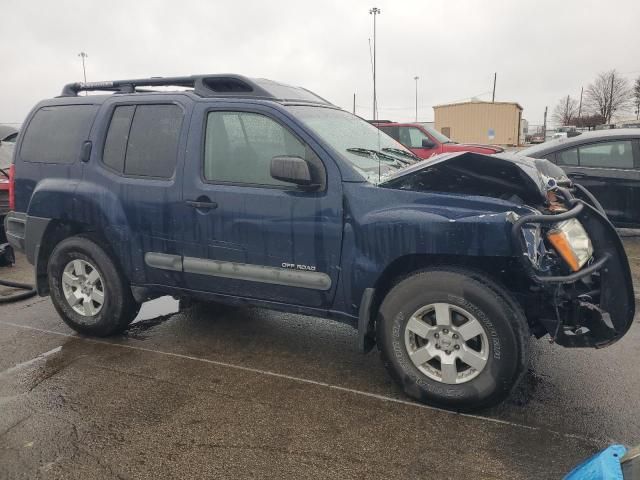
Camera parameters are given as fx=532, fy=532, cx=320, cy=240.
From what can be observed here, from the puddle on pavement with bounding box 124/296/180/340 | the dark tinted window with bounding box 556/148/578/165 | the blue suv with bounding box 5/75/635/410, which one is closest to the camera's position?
the blue suv with bounding box 5/75/635/410

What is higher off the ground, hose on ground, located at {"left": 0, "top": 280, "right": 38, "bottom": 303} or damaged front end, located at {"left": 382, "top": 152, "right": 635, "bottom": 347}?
damaged front end, located at {"left": 382, "top": 152, "right": 635, "bottom": 347}

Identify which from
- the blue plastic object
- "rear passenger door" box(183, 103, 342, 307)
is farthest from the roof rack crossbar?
the blue plastic object

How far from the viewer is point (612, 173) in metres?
6.80

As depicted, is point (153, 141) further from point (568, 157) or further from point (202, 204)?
point (568, 157)

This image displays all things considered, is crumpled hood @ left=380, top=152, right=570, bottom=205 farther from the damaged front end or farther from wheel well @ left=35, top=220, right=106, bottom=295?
wheel well @ left=35, top=220, right=106, bottom=295

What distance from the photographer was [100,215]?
4035 millimetres

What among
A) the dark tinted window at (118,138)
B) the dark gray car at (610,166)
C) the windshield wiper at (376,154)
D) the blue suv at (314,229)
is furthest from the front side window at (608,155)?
the dark tinted window at (118,138)

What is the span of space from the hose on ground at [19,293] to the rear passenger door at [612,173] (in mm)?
6542

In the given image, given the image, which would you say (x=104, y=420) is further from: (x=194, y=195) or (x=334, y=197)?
(x=334, y=197)

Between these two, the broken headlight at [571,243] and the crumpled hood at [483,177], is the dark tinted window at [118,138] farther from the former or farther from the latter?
the broken headlight at [571,243]

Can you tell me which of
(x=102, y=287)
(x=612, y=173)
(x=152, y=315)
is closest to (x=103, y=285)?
(x=102, y=287)

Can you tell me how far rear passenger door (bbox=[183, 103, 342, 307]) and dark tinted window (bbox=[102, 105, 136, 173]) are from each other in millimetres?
650

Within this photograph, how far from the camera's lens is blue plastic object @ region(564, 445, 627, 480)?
60.4 inches

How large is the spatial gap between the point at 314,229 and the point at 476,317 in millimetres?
1101
